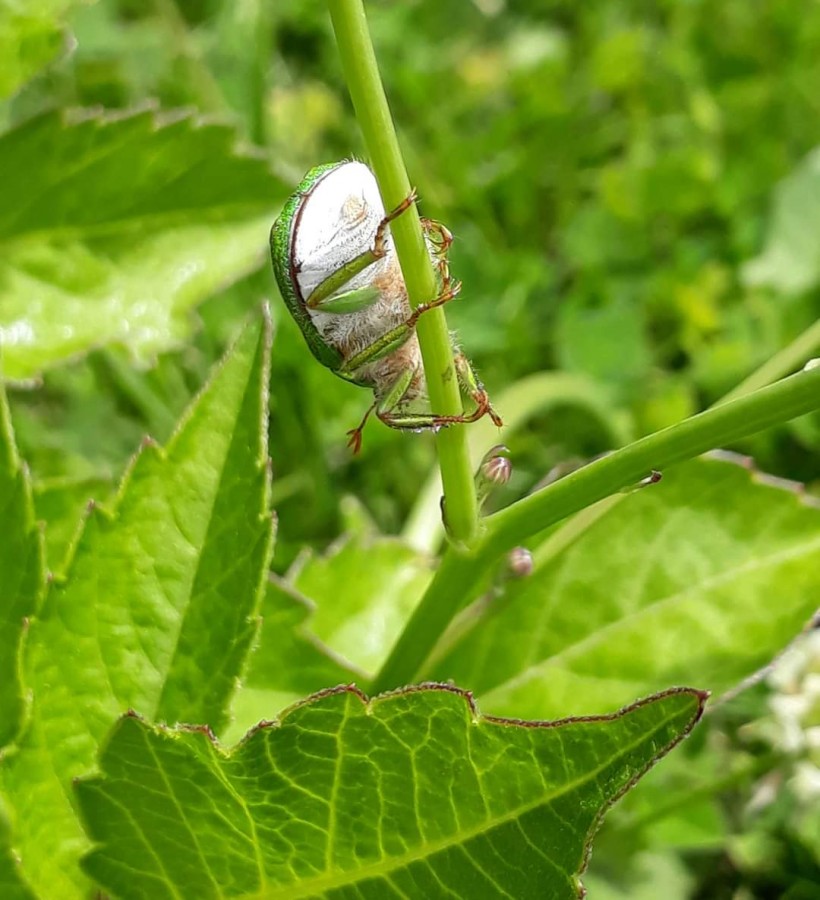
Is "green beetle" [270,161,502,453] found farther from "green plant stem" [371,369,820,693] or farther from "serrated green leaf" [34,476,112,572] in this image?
"serrated green leaf" [34,476,112,572]

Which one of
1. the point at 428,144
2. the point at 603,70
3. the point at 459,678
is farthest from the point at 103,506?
the point at 603,70

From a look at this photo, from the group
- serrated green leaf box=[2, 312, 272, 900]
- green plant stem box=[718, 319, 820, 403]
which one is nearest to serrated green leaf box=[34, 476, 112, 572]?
serrated green leaf box=[2, 312, 272, 900]

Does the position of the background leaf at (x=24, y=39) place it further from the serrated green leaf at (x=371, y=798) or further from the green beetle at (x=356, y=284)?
the serrated green leaf at (x=371, y=798)

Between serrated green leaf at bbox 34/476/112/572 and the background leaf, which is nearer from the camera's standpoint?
serrated green leaf at bbox 34/476/112/572

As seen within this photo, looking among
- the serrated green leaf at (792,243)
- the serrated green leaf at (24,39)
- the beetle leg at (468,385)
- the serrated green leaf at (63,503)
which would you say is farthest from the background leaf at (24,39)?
the serrated green leaf at (792,243)

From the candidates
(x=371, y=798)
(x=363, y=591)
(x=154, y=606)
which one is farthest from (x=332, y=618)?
(x=371, y=798)
